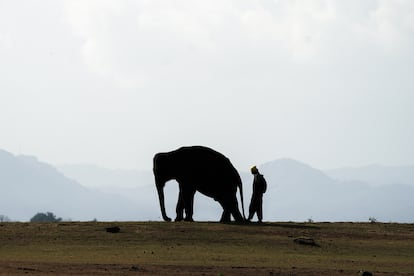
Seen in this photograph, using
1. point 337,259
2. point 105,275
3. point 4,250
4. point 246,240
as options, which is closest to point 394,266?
point 337,259

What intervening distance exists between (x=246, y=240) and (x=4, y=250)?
34.6 feet

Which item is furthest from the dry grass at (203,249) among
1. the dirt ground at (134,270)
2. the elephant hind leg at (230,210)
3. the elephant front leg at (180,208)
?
the elephant front leg at (180,208)

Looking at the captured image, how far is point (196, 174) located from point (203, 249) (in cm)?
1083

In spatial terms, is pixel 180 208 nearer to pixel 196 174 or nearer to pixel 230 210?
pixel 196 174

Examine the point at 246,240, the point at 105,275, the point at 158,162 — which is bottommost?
the point at 105,275

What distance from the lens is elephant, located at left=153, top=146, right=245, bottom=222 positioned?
53375 mm

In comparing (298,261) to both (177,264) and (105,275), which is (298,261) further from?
(105,275)

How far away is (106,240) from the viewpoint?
44719mm

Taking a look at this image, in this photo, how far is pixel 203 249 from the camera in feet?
141

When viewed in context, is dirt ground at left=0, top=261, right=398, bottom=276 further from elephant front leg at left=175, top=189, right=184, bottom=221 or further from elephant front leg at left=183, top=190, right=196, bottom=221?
elephant front leg at left=175, top=189, right=184, bottom=221

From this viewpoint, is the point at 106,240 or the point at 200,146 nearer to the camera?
the point at 106,240

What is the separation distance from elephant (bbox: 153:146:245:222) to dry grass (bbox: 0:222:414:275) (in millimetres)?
3547

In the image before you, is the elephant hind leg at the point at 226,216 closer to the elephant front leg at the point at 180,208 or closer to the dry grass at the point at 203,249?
the elephant front leg at the point at 180,208

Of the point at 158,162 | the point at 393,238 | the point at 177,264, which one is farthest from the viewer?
the point at 158,162
